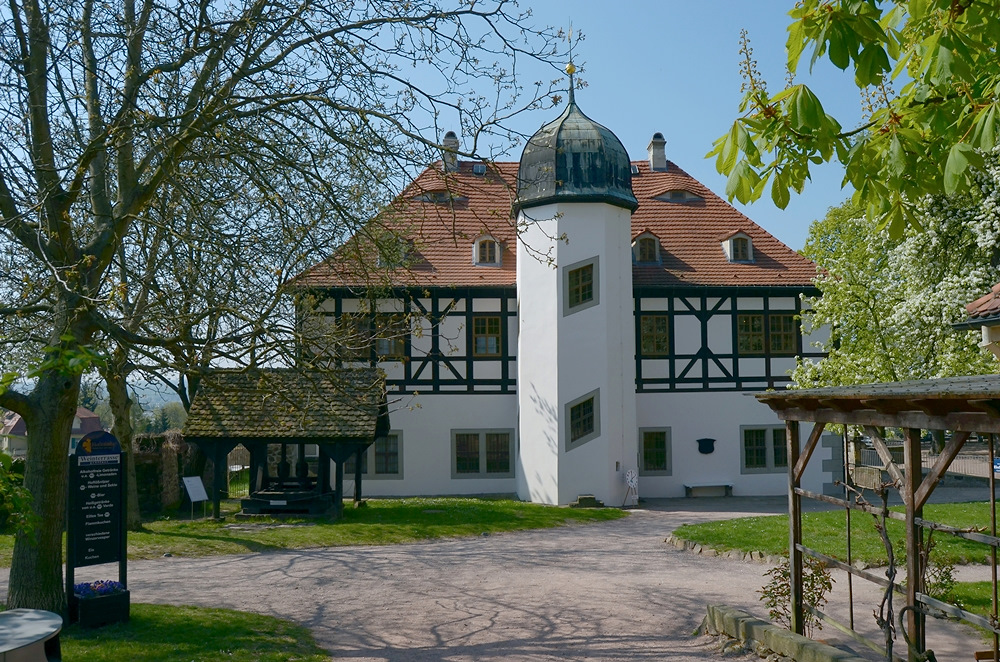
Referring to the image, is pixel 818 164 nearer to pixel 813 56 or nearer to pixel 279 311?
pixel 813 56

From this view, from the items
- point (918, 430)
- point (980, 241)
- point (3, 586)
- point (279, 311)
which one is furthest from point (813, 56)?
point (980, 241)

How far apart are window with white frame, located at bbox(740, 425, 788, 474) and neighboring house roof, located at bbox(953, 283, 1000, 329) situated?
38.8 feet

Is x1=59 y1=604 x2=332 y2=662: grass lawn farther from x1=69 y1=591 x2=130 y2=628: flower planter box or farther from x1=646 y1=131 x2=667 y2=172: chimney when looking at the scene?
x1=646 y1=131 x2=667 y2=172: chimney

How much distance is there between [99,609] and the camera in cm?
959

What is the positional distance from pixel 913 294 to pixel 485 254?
10.9 meters

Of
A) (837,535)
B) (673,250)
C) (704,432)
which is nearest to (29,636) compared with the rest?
(837,535)

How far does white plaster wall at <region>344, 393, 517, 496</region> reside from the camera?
24141mm

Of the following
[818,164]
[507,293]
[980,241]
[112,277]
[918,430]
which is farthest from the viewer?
[507,293]

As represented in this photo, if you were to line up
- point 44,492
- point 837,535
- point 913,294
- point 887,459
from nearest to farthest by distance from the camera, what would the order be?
point 887,459, point 44,492, point 837,535, point 913,294

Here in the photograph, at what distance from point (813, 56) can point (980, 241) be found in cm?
1570

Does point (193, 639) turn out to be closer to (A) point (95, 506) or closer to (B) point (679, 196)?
(A) point (95, 506)

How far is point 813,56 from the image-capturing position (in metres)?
4.73

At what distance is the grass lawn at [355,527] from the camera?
15.7 m

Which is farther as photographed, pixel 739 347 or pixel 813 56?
pixel 739 347
